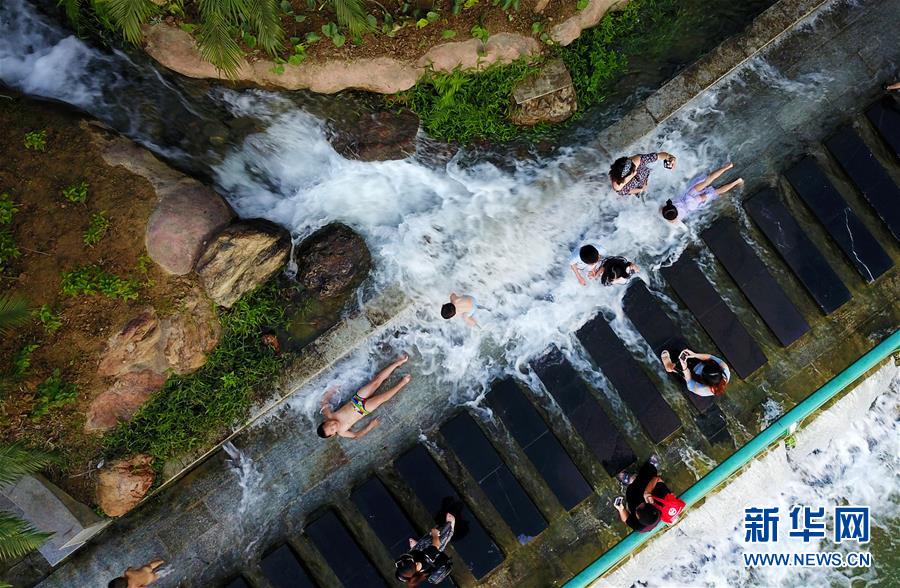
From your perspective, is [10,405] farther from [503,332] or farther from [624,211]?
[624,211]

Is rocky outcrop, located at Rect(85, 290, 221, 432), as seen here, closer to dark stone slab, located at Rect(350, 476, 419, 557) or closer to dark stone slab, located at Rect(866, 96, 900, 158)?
dark stone slab, located at Rect(350, 476, 419, 557)

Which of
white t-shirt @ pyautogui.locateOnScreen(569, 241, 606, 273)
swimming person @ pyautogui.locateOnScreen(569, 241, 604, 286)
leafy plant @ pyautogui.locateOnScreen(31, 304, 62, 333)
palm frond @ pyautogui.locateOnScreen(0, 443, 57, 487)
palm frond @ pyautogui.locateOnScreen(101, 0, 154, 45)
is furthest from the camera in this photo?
white t-shirt @ pyautogui.locateOnScreen(569, 241, 606, 273)

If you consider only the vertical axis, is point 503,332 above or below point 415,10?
below

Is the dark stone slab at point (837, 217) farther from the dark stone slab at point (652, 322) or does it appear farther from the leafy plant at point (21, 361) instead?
the leafy plant at point (21, 361)

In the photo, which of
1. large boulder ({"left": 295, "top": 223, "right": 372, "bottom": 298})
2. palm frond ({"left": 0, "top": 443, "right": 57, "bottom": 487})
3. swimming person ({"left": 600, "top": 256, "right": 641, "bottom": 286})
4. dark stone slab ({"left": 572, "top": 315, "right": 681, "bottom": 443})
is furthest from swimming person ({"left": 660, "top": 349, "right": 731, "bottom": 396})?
palm frond ({"left": 0, "top": 443, "right": 57, "bottom": 487})

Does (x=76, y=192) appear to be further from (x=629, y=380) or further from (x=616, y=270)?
(x=629, y=380)

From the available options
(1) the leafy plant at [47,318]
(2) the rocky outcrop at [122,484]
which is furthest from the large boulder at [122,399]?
(1) the leafy plant at [47,318]

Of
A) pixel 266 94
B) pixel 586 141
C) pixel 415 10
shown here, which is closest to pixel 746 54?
pixel 586 141
